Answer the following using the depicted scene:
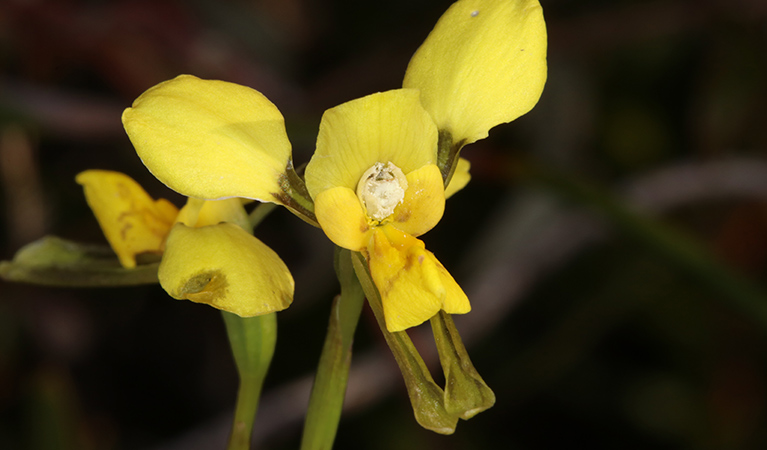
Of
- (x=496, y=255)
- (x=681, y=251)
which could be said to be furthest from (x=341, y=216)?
(x=496, y=255)

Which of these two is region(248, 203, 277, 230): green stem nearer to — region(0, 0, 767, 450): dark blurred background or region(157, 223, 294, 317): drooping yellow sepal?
region(157, 223, 294, 317): drooping yellow sepal

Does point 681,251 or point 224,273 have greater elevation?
point 224,273

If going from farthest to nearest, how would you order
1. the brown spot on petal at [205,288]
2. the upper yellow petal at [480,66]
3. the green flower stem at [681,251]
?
1. the green flower stem at [681,251]
2. the upper yellow petal at [480,66]
3. the brown spot on petal at [205,288]

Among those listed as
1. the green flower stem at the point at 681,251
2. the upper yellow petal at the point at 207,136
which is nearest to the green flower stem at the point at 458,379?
the upper yellow petal at the point at 207,136

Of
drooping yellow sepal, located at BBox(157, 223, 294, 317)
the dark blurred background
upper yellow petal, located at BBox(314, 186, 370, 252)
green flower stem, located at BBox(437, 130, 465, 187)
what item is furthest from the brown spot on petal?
the dark blurred background

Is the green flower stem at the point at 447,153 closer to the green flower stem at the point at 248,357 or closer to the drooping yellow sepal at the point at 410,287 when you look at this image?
the drooping yellow sepal at the point at 410,287

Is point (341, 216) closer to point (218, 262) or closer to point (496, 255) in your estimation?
point (218, 262)
